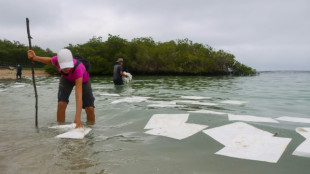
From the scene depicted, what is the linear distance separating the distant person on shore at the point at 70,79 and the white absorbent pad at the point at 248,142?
7.78 ft

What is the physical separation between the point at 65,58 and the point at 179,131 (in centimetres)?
240

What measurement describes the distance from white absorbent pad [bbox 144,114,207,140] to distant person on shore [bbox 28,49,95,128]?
135cm

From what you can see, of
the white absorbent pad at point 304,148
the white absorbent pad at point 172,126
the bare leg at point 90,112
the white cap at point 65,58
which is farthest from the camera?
the bare leg at point 90,112

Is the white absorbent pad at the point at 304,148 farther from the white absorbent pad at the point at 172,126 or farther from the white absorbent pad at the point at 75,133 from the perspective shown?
the white absorbent pad at the point at 75,133

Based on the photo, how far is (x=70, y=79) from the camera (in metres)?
4.92

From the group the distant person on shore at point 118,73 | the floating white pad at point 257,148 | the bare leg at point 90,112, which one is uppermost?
the distant person on shore at point 118,73

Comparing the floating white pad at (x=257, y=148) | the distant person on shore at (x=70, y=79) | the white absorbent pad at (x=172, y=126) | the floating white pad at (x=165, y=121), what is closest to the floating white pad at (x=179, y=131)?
the white absorbent pad at (x=172, y=126)

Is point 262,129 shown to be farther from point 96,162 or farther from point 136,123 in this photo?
point 96,162

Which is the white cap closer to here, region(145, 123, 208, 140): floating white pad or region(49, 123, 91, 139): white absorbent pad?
region(49, 123, 91, 139): white absorbent pad

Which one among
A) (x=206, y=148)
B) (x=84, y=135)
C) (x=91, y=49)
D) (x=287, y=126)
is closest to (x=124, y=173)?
(x=206, y=148)

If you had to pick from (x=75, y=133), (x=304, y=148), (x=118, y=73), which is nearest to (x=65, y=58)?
(x=75, y=133)

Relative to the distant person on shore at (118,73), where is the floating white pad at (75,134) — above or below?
below

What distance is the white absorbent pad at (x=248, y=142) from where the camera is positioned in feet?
11.5

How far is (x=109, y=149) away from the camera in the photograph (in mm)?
3824
